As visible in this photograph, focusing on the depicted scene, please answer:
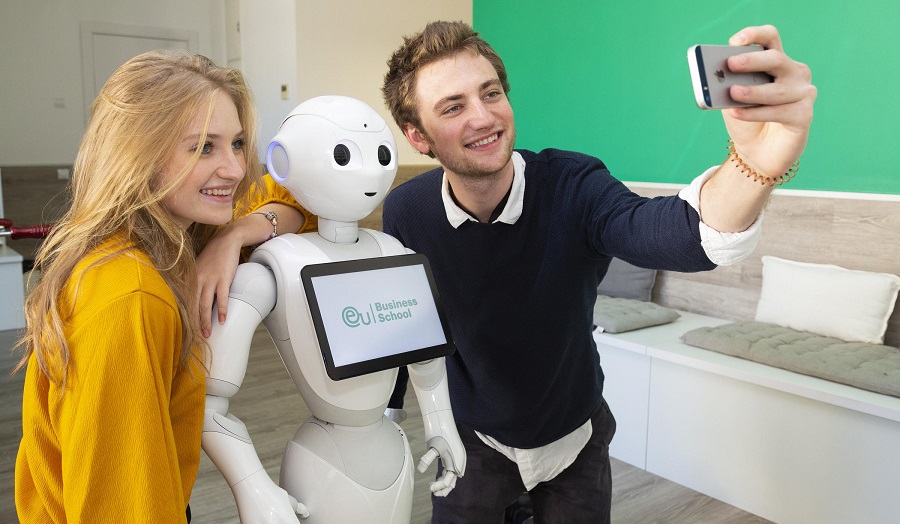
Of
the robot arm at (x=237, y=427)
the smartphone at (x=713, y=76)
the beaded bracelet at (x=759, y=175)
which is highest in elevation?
the smartphone at (x=713, y=76)

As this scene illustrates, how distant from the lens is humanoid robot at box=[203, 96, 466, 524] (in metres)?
1.17

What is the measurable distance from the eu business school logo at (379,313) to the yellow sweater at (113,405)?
264 millimetres

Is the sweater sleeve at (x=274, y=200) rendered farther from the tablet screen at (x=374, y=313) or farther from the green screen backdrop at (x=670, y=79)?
the green screen backdrop at (x=670, y=79)

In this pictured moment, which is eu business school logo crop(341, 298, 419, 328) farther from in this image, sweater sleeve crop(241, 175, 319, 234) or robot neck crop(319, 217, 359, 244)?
sweater sleeve crop(241, 175, 319, 234)

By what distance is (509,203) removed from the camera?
5.16ft

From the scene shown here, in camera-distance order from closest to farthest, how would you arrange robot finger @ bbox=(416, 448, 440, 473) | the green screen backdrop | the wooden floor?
robot finger @ bbox=(416, 448, 440, 473), the wooden floor, the green screen backdrop

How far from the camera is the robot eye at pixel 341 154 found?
1.21 metres

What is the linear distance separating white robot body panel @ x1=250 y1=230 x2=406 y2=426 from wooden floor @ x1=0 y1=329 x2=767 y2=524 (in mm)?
1536

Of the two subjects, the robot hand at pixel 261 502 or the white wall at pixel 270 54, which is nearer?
the robot hand at pixel 261 502

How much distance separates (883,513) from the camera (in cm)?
227

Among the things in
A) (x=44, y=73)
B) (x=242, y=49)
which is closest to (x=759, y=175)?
(x=242, y=49)

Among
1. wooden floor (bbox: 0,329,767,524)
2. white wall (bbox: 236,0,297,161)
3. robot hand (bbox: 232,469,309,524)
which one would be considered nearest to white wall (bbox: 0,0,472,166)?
white wall (bbox: 236,0,297,161)

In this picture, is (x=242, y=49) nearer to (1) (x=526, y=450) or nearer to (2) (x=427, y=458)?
(1) (x=526, y=450)

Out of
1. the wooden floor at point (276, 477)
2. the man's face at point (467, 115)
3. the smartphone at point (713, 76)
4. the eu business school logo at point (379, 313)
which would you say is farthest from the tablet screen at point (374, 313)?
the wooden floor at point (276, 477)
